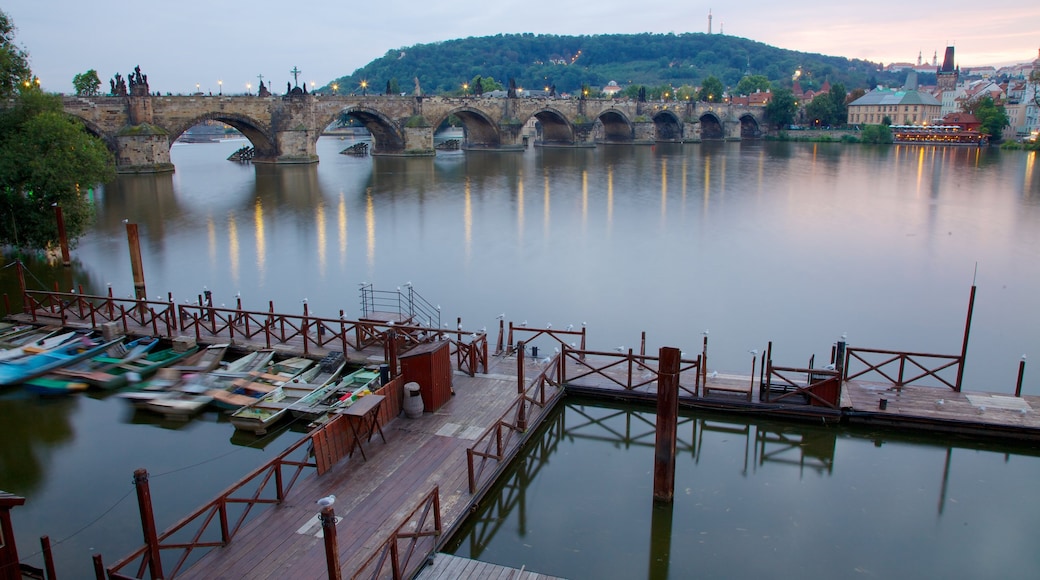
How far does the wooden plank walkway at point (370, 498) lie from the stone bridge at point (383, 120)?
46.7 m

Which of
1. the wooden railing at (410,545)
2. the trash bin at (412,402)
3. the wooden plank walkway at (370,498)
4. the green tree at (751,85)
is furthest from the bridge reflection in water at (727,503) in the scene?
the green tree at (751,85)

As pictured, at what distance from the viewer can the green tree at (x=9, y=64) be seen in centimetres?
2451

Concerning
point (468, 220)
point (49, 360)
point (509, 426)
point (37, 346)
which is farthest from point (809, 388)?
point (468, 220)

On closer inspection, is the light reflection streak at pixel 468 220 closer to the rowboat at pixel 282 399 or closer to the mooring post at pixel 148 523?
the rowboat at pixel 282 399

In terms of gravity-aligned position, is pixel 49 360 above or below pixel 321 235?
below

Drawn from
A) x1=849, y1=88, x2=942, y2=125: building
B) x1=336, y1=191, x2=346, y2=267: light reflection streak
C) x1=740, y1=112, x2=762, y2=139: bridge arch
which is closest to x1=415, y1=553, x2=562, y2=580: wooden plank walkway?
x1=336, y1=191, x2=346, y2=267: light reflection streak

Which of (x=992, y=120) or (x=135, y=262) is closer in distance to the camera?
(x=135, y=262)

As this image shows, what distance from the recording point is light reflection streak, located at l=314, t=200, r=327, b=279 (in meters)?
25.7

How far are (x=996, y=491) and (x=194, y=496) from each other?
42.0ft

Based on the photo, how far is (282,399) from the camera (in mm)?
13648

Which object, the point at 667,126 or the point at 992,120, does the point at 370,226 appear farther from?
the point at 992,120

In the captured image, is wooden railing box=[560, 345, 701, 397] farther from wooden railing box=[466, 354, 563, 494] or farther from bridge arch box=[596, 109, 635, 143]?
bridge arch box=[596, 109, 635, 143]

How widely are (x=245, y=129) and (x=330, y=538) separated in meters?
60.5

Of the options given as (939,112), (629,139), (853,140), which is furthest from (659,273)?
(939,112)
